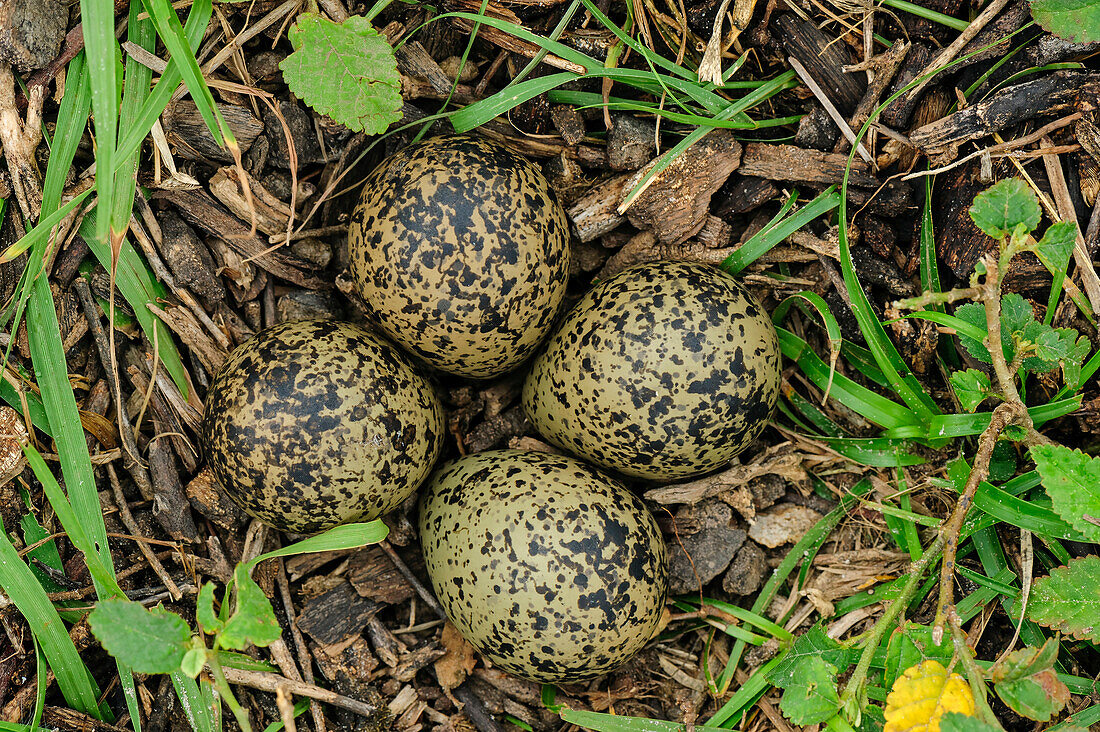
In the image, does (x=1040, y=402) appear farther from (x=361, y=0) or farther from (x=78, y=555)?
(x=78, y=555)

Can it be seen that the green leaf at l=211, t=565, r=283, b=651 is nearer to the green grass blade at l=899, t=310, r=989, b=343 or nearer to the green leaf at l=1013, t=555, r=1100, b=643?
the green grass blade at l=899, t=310, r=989, b=343

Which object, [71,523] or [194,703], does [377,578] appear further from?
[71,523]

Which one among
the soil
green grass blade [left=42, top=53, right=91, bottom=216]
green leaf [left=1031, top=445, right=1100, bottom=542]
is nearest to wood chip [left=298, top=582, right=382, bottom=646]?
the soil

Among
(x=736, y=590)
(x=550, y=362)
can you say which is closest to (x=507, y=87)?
(x=550, y=362)

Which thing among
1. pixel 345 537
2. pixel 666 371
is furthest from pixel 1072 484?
pixel 345 537

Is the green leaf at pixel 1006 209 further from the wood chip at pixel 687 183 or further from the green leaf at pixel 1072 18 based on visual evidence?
the wood chip at pixel 687 183

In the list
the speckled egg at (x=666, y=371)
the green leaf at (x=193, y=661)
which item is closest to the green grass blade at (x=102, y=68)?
the green leaf at (x=193, y=661)
